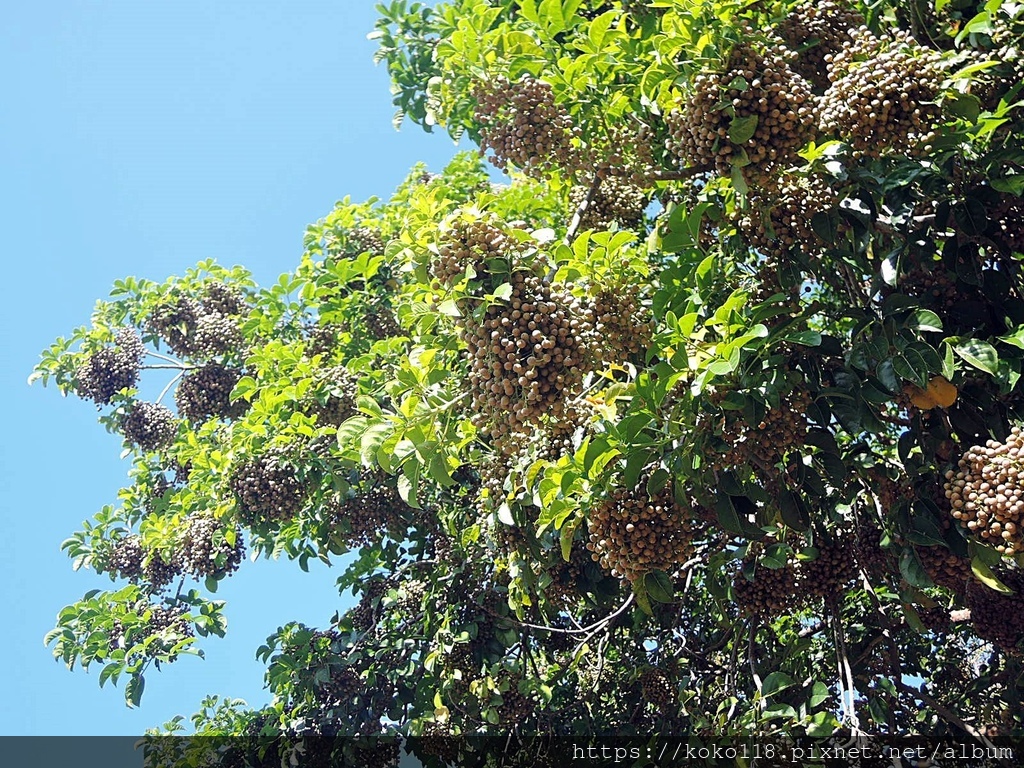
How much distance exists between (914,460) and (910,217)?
83cm

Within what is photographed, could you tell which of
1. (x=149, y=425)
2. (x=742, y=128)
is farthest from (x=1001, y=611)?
(x=149, y=425)

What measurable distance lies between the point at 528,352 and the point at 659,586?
859 mm

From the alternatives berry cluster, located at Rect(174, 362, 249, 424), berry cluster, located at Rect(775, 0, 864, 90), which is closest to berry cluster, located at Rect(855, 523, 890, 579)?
berry cluster, located at Rect(775, 0, 864, 90)

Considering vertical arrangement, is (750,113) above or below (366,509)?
above

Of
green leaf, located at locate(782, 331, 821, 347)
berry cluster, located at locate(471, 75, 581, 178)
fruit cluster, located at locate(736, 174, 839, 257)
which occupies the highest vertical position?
berry cluster, located at locate(471, 75, 581, 178)

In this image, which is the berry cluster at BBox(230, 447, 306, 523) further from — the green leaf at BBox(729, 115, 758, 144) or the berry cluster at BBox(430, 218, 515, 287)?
the green leaf at BBox(729, 115, 758, 144)

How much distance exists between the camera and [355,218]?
585 cm

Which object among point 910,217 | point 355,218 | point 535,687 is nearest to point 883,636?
point 535,687

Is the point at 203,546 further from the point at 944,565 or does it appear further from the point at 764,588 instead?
the point at 944,565

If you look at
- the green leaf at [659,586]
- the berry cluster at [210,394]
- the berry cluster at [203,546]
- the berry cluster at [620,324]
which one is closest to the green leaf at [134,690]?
the berry cluster at [203,546]

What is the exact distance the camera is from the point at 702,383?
103 inches

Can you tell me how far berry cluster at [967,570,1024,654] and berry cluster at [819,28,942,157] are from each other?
1.62 metres

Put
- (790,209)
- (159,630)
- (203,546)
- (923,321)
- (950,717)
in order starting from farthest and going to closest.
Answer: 1. (159,630)
2. (203,546)
3. (950,717)
4. (790,209)
5. (923,321)

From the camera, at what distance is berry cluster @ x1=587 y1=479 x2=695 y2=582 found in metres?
2.75
